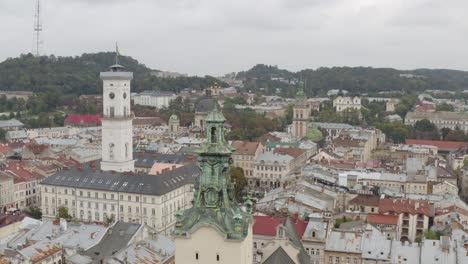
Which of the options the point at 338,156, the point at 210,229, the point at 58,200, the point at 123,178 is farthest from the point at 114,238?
the point at 338,156

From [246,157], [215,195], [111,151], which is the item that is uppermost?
[215,195]

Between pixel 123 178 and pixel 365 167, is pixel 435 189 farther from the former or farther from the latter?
pixel 123 178

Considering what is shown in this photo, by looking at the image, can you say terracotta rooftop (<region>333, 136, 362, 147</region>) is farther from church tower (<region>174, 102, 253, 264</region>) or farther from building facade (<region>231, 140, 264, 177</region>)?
church tower (<region>174, 102, 253, 264</region>)

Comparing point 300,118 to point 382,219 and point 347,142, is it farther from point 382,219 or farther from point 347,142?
point 382,219

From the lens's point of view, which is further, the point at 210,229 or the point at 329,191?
the point at 329,191

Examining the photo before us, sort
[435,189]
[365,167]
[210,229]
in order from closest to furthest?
[210,229]
[435,189]
[365,167]

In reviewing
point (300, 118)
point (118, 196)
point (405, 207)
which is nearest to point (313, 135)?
point (300, 118)
